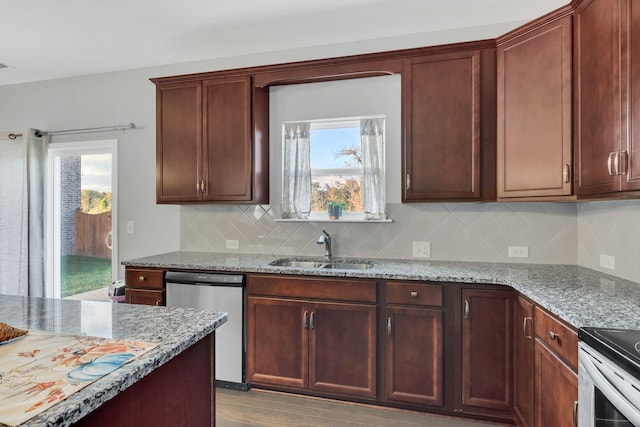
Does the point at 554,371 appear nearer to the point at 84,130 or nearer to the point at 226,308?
the point at 226,308

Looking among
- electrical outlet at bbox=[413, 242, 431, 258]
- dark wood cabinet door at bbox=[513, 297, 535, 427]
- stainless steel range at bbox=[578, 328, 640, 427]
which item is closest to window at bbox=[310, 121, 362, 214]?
electrical outlet at bbox=[413, 242, 431, 258]

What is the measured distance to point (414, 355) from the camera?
235cm

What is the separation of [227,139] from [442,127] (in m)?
1.68

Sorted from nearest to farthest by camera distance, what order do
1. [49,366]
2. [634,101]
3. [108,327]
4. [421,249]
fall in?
[49,366] → [108,327] → [634,101] → [421,249]

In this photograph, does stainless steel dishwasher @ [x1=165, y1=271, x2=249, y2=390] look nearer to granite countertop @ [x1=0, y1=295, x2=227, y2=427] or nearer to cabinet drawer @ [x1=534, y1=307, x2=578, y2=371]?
granite countertop @ [x1=0, y1=295, x2=227, y2=427]

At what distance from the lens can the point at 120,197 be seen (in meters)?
3.73

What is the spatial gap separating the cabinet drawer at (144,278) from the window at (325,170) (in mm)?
1138

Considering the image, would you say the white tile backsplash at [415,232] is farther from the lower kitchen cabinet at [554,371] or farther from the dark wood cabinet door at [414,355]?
the lower kitchen cabinet at [554,371]

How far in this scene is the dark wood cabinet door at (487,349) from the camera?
2225mm

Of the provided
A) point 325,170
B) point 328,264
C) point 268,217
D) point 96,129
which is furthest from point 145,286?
point 96,129

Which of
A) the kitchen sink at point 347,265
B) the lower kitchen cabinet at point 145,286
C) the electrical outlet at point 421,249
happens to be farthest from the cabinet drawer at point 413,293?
the lower kitchen cabinet at point 145,286

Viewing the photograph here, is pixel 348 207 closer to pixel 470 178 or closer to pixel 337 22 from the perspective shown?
pixel 470 178

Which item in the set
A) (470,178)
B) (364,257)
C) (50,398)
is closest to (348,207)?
(364,257)

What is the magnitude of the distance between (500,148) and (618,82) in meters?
0.83
